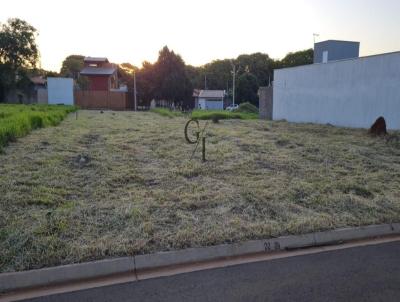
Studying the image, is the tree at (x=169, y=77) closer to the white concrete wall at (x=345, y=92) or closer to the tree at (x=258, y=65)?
the white concrete wall at (x=345, y=92)

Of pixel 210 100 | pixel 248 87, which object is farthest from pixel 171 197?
pixel 210 100

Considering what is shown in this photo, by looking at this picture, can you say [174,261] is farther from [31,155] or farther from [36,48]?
[36,48]

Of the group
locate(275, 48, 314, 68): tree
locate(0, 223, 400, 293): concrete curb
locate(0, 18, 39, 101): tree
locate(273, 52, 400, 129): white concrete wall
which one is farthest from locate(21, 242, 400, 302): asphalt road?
locate(275, 48, 314, 68): tree

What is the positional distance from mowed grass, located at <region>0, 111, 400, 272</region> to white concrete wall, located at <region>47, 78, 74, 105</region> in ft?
91.4

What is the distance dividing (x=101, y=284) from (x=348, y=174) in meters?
5.04

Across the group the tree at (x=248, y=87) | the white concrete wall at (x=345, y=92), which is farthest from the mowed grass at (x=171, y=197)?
the tree at (x=248, y=87)

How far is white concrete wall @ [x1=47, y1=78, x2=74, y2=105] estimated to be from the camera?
35.0 m

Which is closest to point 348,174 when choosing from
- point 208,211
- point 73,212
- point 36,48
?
point 208,211

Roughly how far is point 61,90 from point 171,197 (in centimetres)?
3314

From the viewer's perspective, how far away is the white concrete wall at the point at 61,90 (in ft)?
115

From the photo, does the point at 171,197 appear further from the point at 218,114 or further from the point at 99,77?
the point at 99,77

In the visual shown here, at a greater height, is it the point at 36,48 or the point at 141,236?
the point at 36,48

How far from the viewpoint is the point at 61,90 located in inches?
1382

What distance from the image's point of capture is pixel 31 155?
7.63 m
